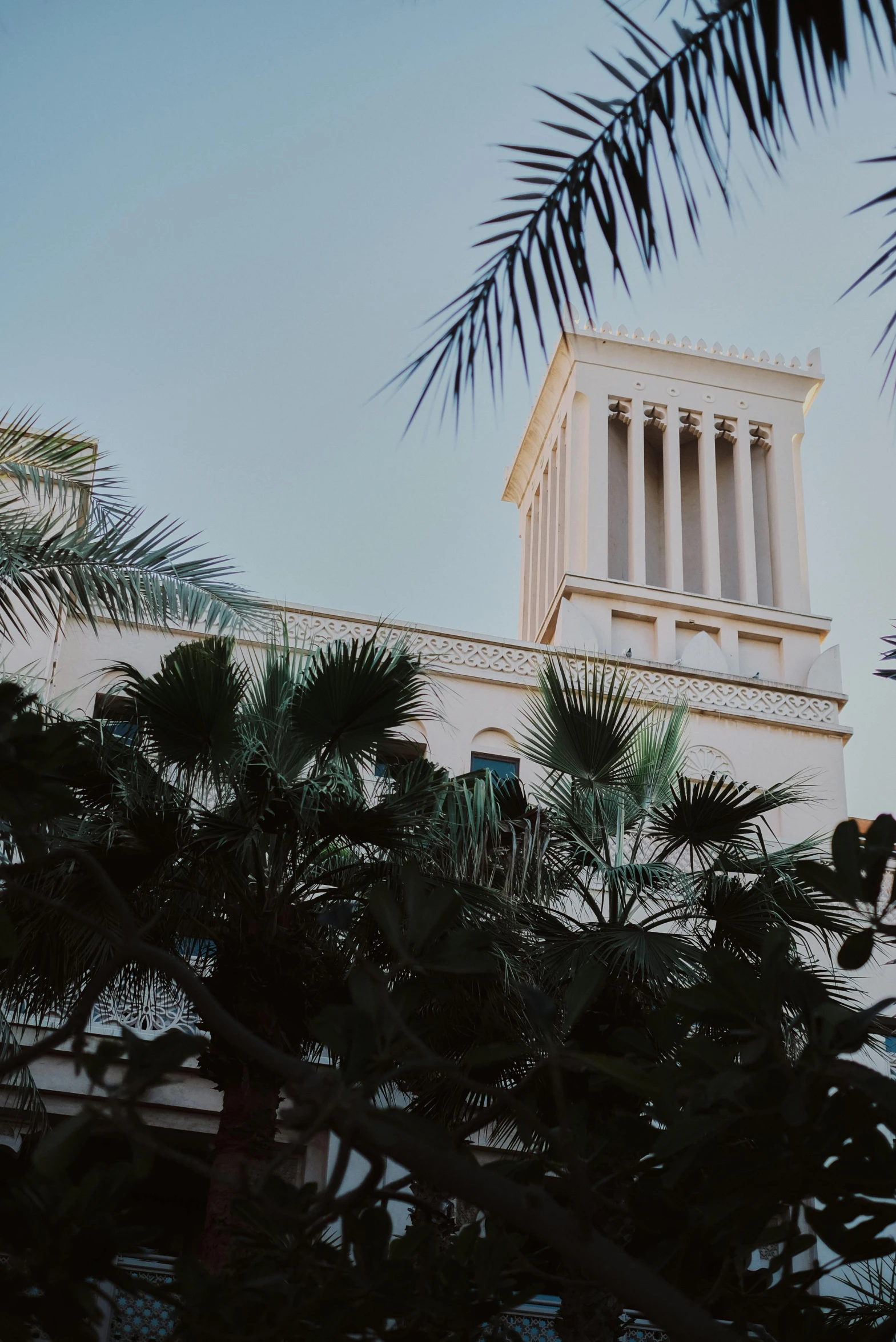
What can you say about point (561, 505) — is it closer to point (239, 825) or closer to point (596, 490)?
point (596, 490)

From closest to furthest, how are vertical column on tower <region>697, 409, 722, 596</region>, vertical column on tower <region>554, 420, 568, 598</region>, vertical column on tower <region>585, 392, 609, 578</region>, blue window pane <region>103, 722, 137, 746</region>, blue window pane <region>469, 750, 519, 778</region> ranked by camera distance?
blue window pane <region>103, 722, 137, 746</region>, blue window pane <region>469, 750, 519, 778</region>, vertical column on tower <region>585, 392, 609, 578</region>, vertical column on tower <region>697, 409, 722, 596</region>, vertical column on tower <region>554, 420, 568, 598</region>

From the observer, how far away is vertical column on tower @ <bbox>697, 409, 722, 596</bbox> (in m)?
22.4

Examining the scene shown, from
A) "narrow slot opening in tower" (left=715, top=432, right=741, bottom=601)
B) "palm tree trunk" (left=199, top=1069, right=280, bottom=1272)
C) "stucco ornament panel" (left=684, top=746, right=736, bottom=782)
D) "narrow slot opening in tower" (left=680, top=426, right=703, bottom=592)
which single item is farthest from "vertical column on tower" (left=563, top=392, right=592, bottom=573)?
"palm tree trunk" (left=199, top=1069, right=280, bottom=1272)

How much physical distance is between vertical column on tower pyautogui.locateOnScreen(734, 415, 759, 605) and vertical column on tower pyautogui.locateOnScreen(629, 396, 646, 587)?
149cm

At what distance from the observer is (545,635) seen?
22.5 meters

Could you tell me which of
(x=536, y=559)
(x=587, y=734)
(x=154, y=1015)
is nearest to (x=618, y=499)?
(x=536, y=559)

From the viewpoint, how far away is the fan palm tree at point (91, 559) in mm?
8633

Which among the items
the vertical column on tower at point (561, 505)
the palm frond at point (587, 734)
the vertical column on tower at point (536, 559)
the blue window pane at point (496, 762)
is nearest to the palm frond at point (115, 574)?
the palm frond at point (587, 734)

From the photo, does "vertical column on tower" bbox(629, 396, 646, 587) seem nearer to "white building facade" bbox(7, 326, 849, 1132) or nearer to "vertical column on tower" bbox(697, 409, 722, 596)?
"white building facade" bbox(7, 326, 849, 1132)

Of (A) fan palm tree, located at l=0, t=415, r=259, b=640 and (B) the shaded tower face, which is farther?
(B) the shaded tower face

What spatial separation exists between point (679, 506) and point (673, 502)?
6.0 inches

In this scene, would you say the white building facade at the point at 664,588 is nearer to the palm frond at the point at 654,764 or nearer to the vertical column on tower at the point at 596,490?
the vertical column on tower at the point at 596,490

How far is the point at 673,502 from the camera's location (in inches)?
899

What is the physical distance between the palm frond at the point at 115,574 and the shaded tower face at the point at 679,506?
11.5 m
